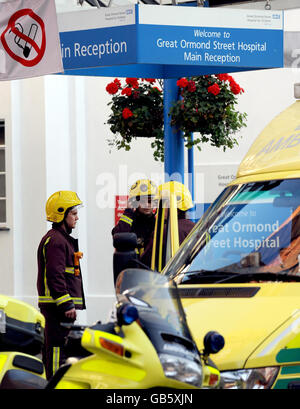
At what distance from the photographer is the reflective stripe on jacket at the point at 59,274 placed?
7812 mm

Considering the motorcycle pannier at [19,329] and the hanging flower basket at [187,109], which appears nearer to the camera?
the motorcycle pannier at [19,329]

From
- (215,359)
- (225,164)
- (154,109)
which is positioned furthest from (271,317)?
(225,164)

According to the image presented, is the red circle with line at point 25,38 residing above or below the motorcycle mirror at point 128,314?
above

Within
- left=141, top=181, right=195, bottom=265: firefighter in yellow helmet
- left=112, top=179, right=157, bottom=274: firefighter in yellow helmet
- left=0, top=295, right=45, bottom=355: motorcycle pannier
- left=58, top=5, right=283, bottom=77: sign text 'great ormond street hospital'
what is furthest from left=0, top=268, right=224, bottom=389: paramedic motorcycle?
left=112, top=179, right=157, bottom=274: firefighter in yellow helmet

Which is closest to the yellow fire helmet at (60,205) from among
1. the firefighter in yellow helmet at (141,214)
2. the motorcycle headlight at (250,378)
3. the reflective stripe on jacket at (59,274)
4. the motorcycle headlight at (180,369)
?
the reflective stripe on jacket at (59,274)

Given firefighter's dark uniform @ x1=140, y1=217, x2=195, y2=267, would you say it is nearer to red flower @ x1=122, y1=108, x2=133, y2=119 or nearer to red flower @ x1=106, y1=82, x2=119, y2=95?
red flower @ x1=122, y1=108, x2=133, y2=119

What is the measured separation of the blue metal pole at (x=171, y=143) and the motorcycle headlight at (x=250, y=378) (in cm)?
647

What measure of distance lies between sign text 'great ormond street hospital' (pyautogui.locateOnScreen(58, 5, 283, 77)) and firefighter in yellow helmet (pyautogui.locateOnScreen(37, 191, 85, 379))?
155 cm

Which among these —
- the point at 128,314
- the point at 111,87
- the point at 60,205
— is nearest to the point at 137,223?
the point at 60,205

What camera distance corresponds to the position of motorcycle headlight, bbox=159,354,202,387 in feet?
10.1

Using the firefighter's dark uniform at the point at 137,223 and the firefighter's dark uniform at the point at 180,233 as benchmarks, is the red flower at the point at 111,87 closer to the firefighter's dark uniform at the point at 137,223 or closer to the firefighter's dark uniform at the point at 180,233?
the firefighter's dark uniform at the point at 137,223

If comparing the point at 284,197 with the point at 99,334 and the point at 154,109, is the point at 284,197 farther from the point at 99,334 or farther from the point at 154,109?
the point at 154,109

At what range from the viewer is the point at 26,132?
47.9 ft
